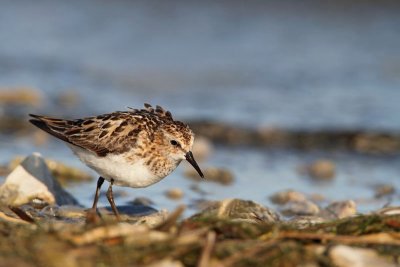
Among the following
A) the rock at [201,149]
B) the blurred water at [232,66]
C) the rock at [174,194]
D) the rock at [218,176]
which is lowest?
the rock at [174,194]

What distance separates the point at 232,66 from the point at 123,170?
7.72 meters

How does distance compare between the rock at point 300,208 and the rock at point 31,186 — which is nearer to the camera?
the rock at point 31,186

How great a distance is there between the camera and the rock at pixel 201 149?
30.1 feet

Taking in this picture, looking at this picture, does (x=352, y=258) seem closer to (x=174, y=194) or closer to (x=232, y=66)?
(x=174, y=194)

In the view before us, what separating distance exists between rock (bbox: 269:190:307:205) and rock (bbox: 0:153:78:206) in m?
1.73

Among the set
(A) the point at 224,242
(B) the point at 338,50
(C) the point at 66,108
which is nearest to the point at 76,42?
(C) the point at 66,108

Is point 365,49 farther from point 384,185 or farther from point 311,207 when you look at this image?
point 311,207

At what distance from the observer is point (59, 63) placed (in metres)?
13.5

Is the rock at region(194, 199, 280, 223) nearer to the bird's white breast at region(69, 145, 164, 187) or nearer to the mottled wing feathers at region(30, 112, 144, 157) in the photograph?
the bird's white breast at region(69, 145, 164, 187)

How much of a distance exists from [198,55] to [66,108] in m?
3.74

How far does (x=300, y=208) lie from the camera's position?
6.64 metres

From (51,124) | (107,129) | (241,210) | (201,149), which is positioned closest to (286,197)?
(241,210)

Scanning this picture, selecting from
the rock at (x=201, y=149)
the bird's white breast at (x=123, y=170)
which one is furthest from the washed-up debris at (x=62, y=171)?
the rock at (x=201, y=149)

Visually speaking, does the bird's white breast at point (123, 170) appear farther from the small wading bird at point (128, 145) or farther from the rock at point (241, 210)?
the rock at point (241, 210)
